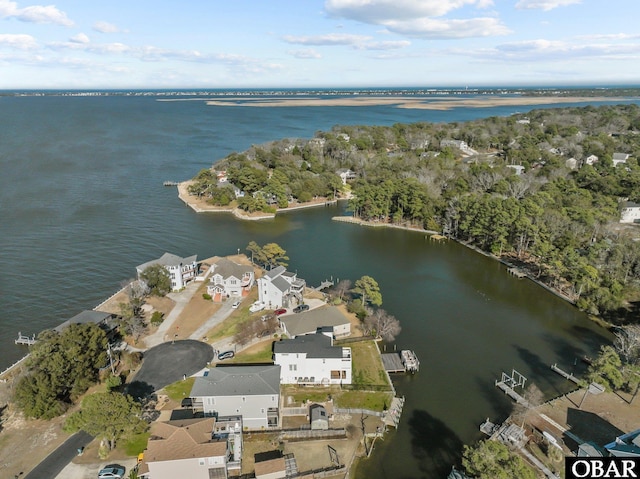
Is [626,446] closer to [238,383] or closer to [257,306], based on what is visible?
[238,383]

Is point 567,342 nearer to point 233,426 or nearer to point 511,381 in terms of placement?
point 511,381

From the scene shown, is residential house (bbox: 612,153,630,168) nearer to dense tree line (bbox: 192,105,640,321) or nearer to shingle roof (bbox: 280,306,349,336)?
dense tree line (bbox: 192,105,640,321)

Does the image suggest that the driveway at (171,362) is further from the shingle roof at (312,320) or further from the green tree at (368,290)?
the green tree at (368,290)

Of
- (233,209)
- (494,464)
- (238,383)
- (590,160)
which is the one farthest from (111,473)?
(590,160)

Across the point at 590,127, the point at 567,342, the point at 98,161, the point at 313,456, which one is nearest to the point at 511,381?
the point at 567,342

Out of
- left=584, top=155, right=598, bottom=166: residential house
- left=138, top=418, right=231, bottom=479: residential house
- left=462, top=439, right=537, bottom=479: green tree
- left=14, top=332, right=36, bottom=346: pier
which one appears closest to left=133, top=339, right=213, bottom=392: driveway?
left=138, top=418, right=231, bottom=479: residential house
